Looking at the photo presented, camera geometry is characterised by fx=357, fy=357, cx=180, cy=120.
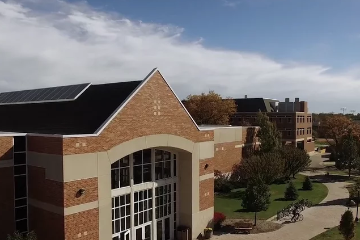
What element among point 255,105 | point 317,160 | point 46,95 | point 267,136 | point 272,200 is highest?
point 255,105

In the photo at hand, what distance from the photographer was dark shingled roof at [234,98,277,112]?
73.7 metres

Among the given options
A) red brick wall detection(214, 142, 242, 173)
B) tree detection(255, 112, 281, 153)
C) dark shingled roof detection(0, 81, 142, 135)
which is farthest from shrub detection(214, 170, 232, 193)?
dark shingled roof detection(0, 81, 142, 135)

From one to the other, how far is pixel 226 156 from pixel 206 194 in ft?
64.8

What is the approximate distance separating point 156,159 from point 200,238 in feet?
20.1

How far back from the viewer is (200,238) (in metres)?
23.3

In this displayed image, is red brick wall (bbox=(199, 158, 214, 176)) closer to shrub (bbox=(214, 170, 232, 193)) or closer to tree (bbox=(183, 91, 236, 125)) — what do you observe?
shrub (bbox=(214, 170, 232, 193))

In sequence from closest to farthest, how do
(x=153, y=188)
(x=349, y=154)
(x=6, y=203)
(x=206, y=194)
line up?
(x=6, y=203), (x=153, y=188), (x=206, y=194), (x=349, y=154)

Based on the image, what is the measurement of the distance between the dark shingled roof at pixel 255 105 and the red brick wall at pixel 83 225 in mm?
59662

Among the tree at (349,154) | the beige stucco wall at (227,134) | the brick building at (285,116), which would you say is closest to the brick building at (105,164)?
the beige stucco wall at (227,134)

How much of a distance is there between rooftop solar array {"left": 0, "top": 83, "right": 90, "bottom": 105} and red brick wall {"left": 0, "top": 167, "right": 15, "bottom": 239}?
7.04m

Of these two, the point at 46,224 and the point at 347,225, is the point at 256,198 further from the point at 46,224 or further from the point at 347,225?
the point at 46,224

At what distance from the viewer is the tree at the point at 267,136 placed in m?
48.7

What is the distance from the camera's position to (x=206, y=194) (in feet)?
80.2

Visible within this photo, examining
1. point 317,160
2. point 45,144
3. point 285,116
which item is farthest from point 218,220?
point 317,160
